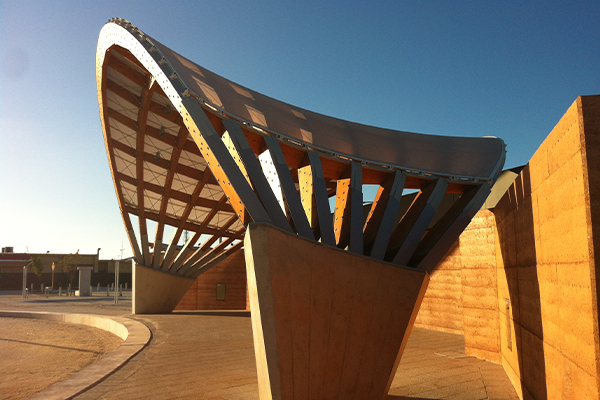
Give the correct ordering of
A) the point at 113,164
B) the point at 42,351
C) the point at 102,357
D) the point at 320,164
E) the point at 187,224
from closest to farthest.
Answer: the point at 320,164
the point at 102,357
the point at 42,351
the point at 113,164
the point at 187,224

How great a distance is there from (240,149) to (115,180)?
18.2m

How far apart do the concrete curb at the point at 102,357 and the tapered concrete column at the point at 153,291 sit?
3171 mm

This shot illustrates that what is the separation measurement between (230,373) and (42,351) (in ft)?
30.7

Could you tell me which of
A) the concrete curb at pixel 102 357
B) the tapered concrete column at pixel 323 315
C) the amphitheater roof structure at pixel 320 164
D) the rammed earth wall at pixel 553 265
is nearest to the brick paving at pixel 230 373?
the concrete curb at pixel 102 357

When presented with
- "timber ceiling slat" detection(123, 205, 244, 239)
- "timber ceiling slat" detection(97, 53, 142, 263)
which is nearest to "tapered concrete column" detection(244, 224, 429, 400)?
"timber ceiling slat" detection(97, 53, 142, 263)

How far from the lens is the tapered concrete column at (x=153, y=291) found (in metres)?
26.1

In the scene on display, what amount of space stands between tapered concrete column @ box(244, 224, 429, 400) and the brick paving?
1.36 meters

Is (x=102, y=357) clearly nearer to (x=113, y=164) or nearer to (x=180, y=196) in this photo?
(x=113, y=164)

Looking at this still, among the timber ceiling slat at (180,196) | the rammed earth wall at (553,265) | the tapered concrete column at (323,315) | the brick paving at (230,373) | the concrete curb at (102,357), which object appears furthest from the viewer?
the timber ceiling slat at (180,196)

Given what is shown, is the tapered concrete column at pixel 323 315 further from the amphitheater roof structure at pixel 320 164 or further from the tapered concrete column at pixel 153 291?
the tapered concrete column at pixel 153 291

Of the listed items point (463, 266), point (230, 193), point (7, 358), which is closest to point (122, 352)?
point (7, 358)

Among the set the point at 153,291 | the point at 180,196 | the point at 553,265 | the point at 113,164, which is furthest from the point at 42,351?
the point at 553,265

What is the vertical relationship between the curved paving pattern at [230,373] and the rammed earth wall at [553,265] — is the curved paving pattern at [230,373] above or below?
below

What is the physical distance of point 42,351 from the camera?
15602 millimetres
